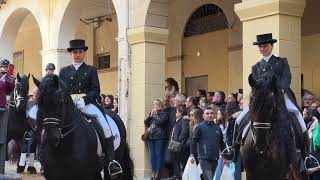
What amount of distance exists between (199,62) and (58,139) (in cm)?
1301

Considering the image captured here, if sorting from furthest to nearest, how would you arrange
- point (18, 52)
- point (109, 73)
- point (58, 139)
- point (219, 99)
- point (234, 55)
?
point (18, 52), point (109, 73), point (234, 55), point (219, 99), point (58, 139)

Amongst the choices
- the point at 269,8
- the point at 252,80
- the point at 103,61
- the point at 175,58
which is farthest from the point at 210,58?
the point at 252,80

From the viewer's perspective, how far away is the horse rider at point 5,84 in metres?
11.9

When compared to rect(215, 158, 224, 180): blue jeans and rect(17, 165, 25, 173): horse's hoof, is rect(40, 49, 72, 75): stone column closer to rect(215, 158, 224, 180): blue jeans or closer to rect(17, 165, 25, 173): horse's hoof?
rect(17, 165, 25, 173): horse's hoof

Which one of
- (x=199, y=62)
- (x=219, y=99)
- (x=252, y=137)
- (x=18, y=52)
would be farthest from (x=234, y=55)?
(x=18, y=52)

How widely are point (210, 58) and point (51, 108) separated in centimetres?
1264

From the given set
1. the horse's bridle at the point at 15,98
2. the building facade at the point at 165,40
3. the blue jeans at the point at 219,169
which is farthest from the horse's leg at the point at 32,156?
the blue jeans at the point at 219,169

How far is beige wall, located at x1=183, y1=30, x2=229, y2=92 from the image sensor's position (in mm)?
19047

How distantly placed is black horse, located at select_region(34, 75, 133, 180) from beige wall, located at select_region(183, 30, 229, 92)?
11.1 metres

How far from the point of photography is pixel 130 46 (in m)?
16.1

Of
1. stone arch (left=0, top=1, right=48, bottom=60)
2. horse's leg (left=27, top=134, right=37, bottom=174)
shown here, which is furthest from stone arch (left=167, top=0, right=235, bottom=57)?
horse's leg (left=27, top=134, right=37, bottom=174)

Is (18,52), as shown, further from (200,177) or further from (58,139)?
(58,139)

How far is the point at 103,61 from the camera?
79.7 ft

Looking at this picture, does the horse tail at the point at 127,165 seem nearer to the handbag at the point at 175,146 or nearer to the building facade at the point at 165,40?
the handbag at the point at 175,146
